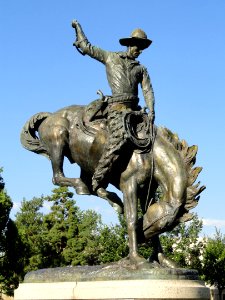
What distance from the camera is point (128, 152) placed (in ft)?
31.0

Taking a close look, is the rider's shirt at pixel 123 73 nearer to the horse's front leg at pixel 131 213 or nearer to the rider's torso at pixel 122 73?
the rider's torso at pixel 122 73

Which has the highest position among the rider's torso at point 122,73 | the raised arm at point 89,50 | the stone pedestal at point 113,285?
the raised arm at point 89,50

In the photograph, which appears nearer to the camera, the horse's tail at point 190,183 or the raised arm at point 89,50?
the horse's tail at point 190,183

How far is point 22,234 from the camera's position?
4047 centimetres

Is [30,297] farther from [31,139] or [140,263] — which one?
[31,139]

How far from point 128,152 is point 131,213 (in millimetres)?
950

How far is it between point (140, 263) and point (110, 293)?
0.65 metres

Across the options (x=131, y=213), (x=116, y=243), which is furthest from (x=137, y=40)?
(x=116, y=243)

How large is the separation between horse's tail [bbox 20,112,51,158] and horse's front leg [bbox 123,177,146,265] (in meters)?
2.15

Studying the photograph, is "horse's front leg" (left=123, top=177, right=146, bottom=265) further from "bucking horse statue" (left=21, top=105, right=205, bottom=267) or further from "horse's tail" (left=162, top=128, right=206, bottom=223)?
"horse's tail" (left=162, top=128, right=206, bottom=223)

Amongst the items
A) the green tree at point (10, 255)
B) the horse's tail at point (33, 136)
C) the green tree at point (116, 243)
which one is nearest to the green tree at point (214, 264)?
the green tree at point (116, 243)

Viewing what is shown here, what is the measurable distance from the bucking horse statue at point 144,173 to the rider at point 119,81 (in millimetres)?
209

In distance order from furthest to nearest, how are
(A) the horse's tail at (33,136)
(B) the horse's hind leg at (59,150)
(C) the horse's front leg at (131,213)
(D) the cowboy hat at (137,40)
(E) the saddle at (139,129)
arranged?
(A) the horse's tail at (33,136)
(B) the horse's hind leg at (59,150)
(D) the cowboy hat at (137,40)
(E) the saddle at (139,129)
(C) the horse's front leg at (131,213)

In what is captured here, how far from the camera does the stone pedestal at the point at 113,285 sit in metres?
8.20
